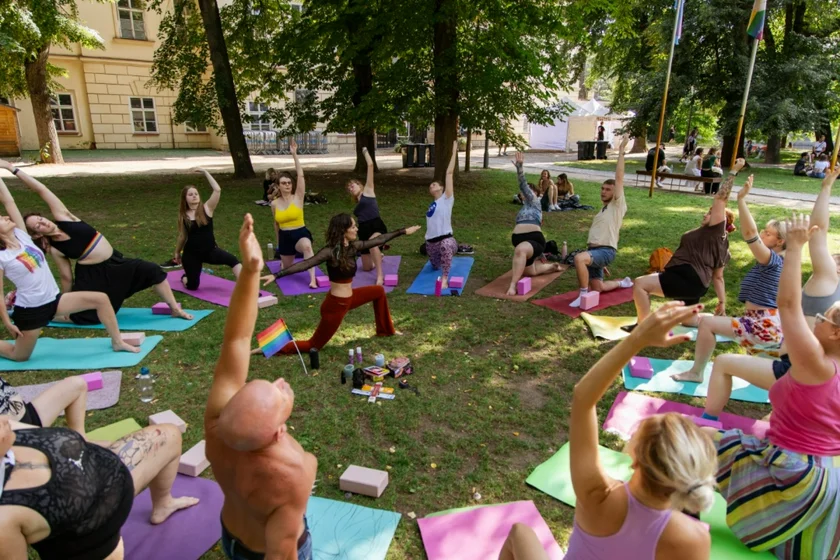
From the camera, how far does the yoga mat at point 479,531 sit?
3180 mm

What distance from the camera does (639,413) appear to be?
15.3 feet

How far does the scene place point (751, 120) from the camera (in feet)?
69.4

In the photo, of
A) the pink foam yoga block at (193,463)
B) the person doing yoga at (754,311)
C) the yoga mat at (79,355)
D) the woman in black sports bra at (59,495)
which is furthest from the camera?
the yoga mat at (79,355)

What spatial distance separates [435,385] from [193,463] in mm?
2252

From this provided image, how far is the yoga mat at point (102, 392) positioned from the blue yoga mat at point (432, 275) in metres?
3.98

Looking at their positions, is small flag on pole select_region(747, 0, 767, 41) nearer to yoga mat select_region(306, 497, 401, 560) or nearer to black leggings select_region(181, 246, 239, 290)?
black leggings select_region(181, 246, 239, 290)

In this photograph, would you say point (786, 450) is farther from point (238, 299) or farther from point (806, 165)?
point (806, 165)

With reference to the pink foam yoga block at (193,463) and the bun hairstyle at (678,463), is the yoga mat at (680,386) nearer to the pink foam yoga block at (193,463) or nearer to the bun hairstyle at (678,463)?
the bun hairstyle at (678,463)

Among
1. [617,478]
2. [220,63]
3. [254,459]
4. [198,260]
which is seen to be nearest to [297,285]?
[198,260]

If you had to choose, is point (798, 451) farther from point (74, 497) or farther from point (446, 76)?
point (446, 76)

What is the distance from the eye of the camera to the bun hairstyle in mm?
1795

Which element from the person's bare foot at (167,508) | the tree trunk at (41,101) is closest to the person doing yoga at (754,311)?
the person's bare foot at (167,508)

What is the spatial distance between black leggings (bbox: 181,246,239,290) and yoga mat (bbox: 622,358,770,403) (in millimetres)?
5586

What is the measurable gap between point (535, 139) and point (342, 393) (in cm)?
3383
